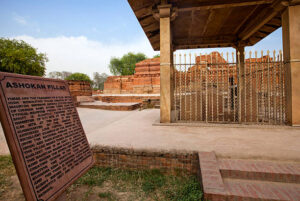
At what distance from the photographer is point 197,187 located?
1.93 m

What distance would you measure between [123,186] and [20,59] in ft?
78.8

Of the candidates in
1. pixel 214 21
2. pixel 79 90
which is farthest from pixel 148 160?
pixel 79 90

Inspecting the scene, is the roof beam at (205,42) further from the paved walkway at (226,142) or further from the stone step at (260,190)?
the stone step at (260,190)

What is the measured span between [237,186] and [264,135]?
182 cm

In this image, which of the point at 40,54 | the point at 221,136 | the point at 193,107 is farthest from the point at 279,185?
the point at 40,54

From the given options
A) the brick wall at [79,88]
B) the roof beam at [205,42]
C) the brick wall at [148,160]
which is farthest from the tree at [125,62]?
the brick wall at [148,160]

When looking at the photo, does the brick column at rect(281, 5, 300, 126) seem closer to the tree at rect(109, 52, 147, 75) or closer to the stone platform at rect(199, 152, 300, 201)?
the stone platform at rect(199, 152, 300, 201)

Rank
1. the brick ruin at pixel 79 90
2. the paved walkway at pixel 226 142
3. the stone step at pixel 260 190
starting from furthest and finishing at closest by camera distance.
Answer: the brick ruin at pixel 79 90, the paved walkway at pixel 226 142, the stone step at pixel 260 190

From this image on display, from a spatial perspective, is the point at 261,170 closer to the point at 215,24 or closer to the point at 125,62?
the point at 215,24

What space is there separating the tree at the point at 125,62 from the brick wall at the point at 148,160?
46798mm

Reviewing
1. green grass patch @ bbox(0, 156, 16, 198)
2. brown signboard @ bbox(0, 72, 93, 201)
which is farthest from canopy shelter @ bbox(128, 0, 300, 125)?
green grass patch @ bbox(0, 156, 16, 198)

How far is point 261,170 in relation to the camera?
1918 mm

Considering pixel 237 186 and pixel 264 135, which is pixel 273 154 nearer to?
pixel 237 186

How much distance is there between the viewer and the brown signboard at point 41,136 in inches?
45.8
